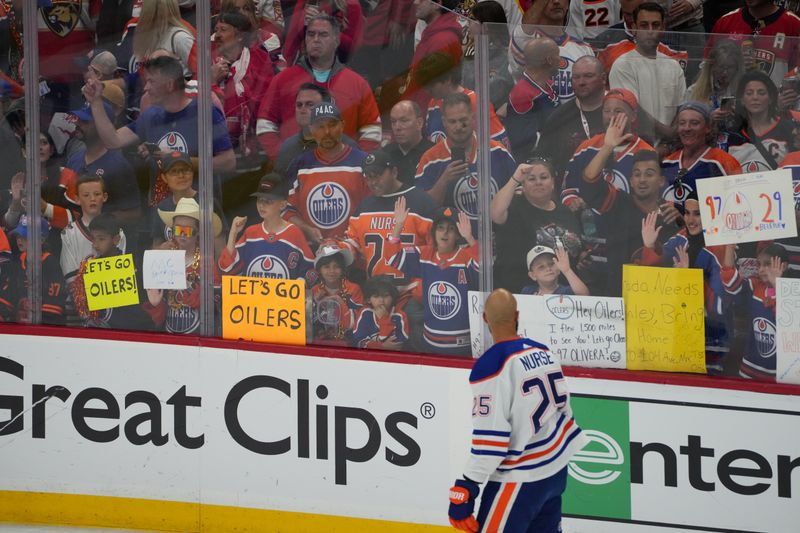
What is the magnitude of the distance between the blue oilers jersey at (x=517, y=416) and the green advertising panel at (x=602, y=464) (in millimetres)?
1070

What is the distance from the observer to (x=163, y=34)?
18.1 ft

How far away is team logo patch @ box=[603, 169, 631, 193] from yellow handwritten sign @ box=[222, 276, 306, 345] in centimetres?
153

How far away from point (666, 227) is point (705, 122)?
1.53ft

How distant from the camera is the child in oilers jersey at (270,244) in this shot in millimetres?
5336

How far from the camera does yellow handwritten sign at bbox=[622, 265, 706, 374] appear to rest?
477 centimetres

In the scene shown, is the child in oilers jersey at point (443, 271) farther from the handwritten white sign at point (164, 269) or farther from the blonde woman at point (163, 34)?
the blonde woman at point (163, 34)

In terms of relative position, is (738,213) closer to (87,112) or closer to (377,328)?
(377,328)

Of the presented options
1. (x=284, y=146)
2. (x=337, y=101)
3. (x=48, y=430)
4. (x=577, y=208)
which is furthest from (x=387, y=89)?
(x=48, y=430)

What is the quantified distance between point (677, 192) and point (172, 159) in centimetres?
243

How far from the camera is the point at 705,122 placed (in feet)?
15.3

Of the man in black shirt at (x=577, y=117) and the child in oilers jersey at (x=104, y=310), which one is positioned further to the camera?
the child in oilers jersey at (x=104, y=310)

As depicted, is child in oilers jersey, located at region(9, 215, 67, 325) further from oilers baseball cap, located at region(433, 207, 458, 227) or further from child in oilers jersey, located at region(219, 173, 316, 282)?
oilers baseball cap, located at region(433, 207, 458, 227)

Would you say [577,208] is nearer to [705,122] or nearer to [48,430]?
[705,122]

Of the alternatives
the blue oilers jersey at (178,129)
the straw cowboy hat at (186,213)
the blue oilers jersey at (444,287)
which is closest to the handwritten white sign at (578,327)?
the blue oilers jersey at (444,287)
